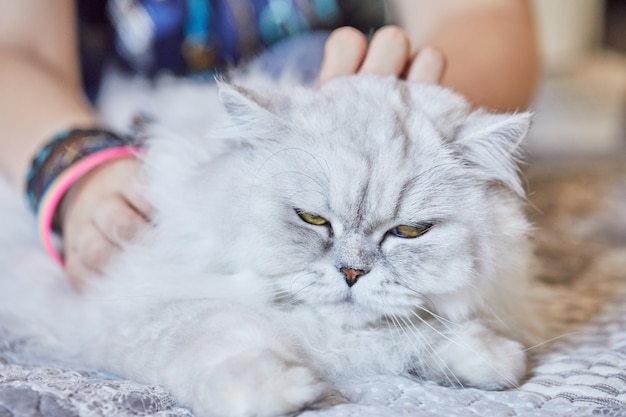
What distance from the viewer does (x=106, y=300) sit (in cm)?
101

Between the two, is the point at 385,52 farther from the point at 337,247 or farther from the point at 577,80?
the point at 577,80

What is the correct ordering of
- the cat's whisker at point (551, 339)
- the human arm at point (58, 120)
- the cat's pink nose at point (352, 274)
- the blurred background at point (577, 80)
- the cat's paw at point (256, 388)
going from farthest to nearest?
the blurred background at point (577, 80)
the human arm at point (58, 120)
the cat's whisker at point (551, 339)
the cat's pink nose at point (352, 274)
the cat's paw at point (256, 388)

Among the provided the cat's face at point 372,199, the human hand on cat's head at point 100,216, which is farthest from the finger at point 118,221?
the cat's face at point 372,199

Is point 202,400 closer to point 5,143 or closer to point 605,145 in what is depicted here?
point 5,143

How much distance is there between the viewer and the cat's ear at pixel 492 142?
947mm

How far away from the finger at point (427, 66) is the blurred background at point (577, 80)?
114 inches

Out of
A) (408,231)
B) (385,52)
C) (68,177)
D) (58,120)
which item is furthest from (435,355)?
(58,120)

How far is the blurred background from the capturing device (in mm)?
4125

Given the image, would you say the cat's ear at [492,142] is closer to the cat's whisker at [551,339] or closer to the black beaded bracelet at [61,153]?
the cat's whisker at [551,339]

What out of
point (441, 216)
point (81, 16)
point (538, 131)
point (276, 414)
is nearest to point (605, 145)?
point (538, 131)

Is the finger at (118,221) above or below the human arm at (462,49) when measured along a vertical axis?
below

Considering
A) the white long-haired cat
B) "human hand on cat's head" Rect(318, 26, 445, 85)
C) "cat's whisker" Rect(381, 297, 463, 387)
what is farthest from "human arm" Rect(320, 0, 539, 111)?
"cat's whisker" Rect(381, 297, 463, 387)

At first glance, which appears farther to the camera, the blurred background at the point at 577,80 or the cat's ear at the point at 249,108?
the blurred background at the point at 577,80

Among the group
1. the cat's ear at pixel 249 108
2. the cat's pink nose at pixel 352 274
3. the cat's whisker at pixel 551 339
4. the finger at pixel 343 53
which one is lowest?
the cat's whisker at pixel 551 339
